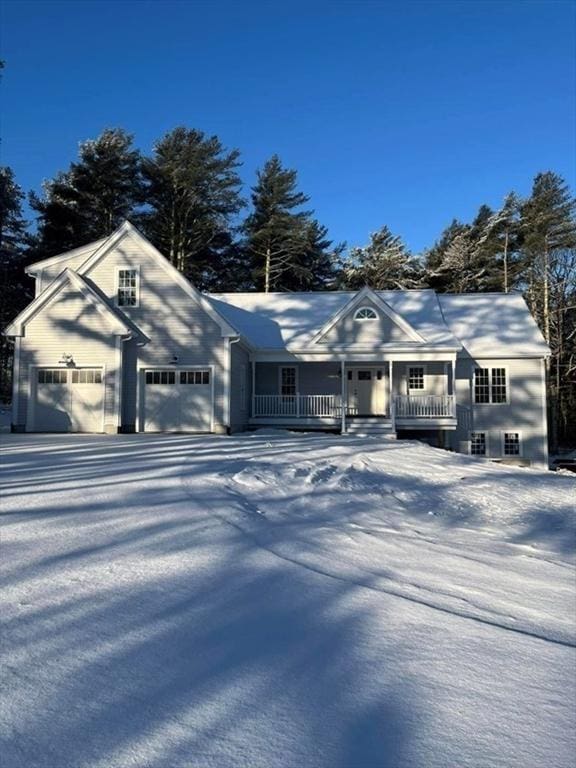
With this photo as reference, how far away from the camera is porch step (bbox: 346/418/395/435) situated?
1948 cm

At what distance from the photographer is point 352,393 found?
21797mm

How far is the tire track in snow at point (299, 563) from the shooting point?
3889mm

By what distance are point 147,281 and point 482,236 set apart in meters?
26.0

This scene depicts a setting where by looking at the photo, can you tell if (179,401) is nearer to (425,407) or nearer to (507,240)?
(425,407)

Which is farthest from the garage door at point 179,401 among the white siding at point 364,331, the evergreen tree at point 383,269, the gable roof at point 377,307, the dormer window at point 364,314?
the evergreen tree at point 383,269

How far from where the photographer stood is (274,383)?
2211cm

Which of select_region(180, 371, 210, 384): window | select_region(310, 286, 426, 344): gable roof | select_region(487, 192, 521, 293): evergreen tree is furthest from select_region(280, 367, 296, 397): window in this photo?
select_region(487, 192, 521, 293): evergreen tree

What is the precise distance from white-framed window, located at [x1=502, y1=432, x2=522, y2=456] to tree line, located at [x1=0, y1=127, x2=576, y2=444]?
11.9 meters

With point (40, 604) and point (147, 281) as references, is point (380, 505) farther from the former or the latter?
point (147, 281)

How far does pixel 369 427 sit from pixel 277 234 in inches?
827

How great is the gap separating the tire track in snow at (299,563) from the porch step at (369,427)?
39.8 ft

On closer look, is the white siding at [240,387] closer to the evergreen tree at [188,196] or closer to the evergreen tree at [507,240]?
the evergreen tree at [188,196]

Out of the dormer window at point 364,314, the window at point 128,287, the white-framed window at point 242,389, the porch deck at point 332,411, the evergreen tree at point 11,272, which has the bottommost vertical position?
the porch deck at point 332,411

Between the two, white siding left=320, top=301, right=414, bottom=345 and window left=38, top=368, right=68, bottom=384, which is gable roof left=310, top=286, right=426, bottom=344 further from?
window left=38, top=368, right=68, bottom=384
